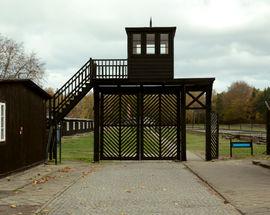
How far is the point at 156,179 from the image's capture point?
1944 cm

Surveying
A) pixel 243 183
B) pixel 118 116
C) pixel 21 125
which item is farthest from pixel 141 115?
pixel 243 183

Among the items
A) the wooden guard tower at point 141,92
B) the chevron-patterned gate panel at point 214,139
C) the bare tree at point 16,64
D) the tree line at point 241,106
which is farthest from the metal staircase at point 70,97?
the tree line at point 241,106

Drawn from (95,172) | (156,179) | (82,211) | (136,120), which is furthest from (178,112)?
(82,211)

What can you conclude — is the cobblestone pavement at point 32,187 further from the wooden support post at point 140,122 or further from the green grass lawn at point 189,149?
the green grass lawn at point 189,149

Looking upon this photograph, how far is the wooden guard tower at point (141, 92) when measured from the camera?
29459 millimetres

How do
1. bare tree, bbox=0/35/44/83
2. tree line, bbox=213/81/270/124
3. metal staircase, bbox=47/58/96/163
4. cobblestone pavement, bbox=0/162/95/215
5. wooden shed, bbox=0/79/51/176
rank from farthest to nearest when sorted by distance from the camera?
tree line, bbox=213/81/270/124 → bare tree, bbox=0/35/44/83 → metal staircase, bbox=47/58/96/163 → wooden shed, bbox=0/79/51/176 → cobblestone pavement, bbox=0/162/95/215

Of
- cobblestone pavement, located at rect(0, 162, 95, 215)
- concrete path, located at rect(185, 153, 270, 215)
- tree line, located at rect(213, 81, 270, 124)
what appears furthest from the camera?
tree line, located at rect(213, 81, 270, 124)

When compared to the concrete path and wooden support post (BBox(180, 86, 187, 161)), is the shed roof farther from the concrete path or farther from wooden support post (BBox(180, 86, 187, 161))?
the concrete path

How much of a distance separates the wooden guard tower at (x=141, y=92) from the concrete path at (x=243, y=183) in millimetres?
4938

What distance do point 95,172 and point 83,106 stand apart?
126916 millimetres

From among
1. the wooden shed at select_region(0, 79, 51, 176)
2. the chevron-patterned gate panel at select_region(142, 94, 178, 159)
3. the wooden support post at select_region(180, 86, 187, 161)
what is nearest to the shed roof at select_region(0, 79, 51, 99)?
the wooden shed at select_region(0, 79, 51, 176)

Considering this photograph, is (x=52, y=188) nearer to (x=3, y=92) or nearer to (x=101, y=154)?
(x=3, y=92)

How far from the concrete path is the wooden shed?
709cm

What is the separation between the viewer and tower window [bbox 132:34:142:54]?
29.9m
